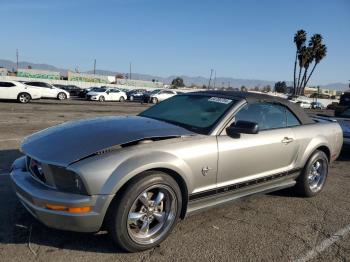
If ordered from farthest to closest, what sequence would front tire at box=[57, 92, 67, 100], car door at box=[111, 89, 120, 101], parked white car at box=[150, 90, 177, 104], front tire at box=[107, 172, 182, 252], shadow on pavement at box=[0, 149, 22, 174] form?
parked white car at box=[150, 90, 177, 104]
car door at box=[111, 89, 120, 101]
front tire at box=[57, 92, 67, 100]
shadow on pavement at box=[0, 149, 22, 174]
front tire at box=[107, 172, 182, 252]

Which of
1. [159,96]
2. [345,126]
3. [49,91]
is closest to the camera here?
[345,126]

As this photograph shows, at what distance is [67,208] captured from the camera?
3225 millimetres

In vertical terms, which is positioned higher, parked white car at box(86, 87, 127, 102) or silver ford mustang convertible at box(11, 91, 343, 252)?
silver ford mustang convertible at box(11, 91, 343, 252)

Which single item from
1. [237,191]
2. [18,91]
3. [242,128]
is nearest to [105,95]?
[18,91]

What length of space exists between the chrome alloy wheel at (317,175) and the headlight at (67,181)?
3.64m

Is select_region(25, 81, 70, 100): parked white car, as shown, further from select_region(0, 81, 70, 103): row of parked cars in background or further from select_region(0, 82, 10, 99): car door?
select_region(0, 82, 10, 99): car door

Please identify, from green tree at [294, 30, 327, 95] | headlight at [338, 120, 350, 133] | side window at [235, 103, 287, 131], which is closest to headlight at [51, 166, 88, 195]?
side window at [235, 103, 287, 131]

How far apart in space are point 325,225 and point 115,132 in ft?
9.02

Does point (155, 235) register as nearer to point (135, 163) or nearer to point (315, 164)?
point (135, 163)

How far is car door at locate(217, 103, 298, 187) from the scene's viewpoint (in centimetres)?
421

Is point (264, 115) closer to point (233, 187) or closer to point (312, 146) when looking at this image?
point (312, 146)

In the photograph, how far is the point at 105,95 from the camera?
3516 cm

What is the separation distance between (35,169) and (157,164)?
46.4 inches

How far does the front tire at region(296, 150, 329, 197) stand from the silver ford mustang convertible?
0.20 m
